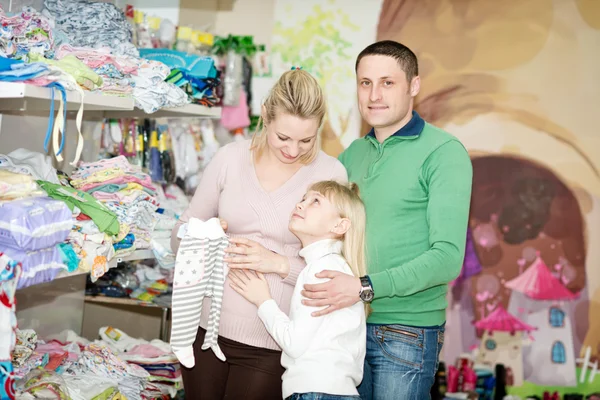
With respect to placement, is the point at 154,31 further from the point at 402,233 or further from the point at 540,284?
the point at 540,284

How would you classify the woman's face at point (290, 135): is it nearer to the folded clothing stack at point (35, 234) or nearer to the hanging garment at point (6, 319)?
the folded clothing stack at point (35, 234)

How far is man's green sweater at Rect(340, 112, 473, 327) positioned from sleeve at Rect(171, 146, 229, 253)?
1.72 ft

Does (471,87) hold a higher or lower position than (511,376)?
higher

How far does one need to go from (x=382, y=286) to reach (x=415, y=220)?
12.8 inches

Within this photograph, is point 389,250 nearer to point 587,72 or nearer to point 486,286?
point 486,286

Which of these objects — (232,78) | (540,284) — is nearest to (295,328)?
(232,78)

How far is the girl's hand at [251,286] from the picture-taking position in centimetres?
227

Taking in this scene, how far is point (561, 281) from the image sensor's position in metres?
4.55

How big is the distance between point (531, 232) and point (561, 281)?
0.39 metres

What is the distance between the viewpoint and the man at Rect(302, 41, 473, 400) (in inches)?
83.8

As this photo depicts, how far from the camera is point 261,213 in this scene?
7.68 feet

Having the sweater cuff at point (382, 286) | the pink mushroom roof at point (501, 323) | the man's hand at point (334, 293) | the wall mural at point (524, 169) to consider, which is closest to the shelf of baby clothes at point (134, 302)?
the man's hand at point (334, 293)

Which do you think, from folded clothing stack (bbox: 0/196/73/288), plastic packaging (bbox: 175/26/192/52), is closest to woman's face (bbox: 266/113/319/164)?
folded clothing stack (bbox: 0/196/73/288)

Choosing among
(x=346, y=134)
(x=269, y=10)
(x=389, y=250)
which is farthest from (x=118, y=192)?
(x=269, y=10)
